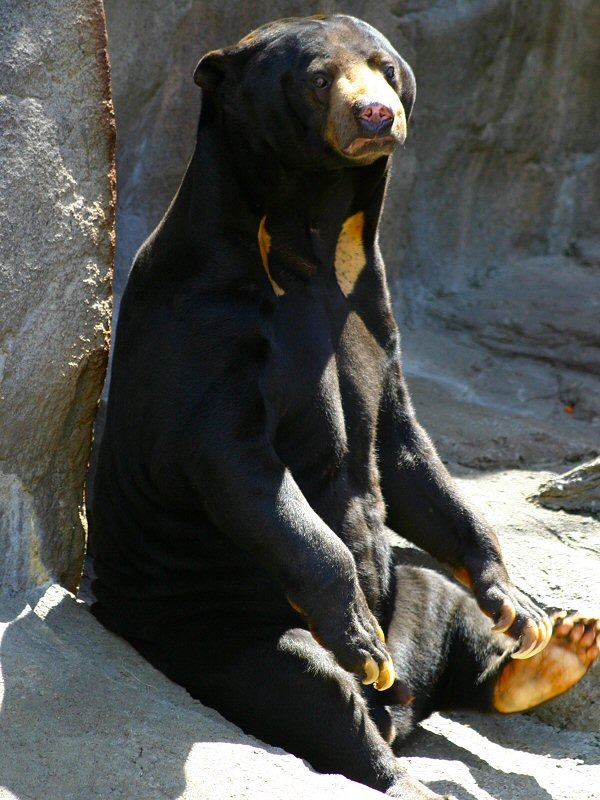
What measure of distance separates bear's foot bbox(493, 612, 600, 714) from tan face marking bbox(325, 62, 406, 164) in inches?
63.8

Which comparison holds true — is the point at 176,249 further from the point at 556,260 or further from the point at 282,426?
the point at 556,260

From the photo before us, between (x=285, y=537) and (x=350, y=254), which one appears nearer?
(x=285, y=537)

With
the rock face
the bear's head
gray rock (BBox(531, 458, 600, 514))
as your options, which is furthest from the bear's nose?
gray rock (BBox(531, 458, 600, 514))

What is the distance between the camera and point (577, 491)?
538 centimetres

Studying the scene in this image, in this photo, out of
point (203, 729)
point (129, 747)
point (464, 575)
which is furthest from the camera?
point (464, 575)

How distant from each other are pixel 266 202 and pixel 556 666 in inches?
68.4

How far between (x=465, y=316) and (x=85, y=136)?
13.0 feet

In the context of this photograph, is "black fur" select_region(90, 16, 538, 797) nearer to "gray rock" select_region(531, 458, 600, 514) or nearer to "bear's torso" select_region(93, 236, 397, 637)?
"bear's torso" select_region(93, 236, 397, 637)

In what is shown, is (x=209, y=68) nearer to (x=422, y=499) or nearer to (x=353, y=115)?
(x=353, y=115)

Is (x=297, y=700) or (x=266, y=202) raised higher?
(x=266, y=202)

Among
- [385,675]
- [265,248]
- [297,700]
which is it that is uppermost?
[265,248]

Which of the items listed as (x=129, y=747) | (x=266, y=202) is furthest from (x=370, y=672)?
(x=266, y=202)

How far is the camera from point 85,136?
398cm

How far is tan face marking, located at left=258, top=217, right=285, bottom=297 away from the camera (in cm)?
401
